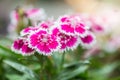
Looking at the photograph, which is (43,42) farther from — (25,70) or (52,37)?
(25,70)

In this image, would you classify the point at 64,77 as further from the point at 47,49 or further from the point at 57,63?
the point at 47,49

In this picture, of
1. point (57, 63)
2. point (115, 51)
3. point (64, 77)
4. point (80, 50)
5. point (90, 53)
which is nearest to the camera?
point (64, 77)

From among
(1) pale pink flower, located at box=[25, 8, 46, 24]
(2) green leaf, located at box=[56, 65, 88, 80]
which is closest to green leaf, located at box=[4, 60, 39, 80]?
(2) green leaf, located at box=[56, 65, 88, 80]

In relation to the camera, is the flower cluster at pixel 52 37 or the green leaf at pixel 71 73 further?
the green leaf at pixel 71 73

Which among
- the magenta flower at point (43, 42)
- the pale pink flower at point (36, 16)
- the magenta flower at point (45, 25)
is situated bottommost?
the magenta flower at point (43, 42)

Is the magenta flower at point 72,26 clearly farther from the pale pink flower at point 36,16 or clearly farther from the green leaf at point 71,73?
the pale pink flower at point 36,16

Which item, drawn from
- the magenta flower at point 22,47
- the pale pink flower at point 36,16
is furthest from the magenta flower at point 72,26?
the pale pink flower at point 36,16

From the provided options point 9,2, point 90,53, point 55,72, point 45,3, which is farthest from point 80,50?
point 45,3
